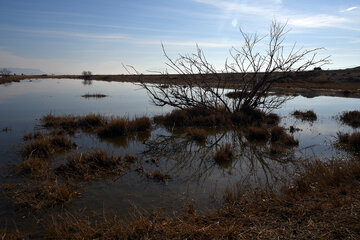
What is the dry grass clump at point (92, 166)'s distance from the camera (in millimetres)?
5716

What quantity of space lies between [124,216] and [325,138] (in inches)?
305

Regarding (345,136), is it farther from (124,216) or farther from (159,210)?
(124,216)

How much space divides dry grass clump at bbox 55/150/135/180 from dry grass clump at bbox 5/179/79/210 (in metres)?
0.70

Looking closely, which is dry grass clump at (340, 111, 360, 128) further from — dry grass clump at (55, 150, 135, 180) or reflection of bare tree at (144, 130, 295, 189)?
dry grass clump at (55, 150, 135, 180)

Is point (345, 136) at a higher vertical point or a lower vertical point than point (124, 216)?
higher

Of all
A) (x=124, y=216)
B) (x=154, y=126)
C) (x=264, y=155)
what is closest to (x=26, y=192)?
(x=124, y=216)

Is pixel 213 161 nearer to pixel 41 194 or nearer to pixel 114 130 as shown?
pixel 41 194

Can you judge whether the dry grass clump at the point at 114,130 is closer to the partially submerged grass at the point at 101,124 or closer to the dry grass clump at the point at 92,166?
the partially submerged grass at the point at 101,124

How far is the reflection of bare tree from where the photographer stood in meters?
5.90

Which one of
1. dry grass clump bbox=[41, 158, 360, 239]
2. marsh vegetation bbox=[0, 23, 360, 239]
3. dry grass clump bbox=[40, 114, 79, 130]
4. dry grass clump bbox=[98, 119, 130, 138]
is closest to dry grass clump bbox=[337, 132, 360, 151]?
marsh vegetation bbox=[0, 23, 360, 239]

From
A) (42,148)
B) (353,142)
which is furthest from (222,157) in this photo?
(42,148)

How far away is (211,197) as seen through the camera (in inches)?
187

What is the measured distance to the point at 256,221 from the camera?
3.62 metres

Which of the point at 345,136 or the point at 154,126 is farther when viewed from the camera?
the point at 154,126
